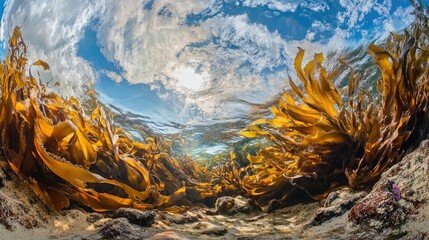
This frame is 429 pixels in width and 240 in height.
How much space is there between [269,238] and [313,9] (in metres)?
3.86

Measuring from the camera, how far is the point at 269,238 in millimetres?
1239

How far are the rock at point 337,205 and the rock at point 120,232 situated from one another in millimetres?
768

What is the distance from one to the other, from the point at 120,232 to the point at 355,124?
1557 mm

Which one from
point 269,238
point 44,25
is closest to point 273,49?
point 44,25

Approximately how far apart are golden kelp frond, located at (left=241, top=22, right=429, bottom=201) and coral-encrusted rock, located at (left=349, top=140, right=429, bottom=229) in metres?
0.52

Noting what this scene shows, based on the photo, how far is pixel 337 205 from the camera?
1381 millimetres

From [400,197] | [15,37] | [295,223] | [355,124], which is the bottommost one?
[295,223]

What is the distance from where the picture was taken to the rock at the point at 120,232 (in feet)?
3.56

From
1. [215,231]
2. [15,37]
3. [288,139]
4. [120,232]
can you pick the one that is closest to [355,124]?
[288,139]

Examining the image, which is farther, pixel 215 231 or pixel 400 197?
pixel 215 231

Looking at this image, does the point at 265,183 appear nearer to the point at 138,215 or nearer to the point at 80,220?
the point at 138,215

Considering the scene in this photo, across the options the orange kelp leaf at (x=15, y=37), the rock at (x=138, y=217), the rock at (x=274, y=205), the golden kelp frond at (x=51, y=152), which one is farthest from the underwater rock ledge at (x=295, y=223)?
the orange kelp leaf at (x=15, y=37)

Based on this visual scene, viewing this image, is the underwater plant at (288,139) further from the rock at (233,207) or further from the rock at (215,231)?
the rock at (215,231)

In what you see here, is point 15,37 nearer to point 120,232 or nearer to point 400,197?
point 120,232
